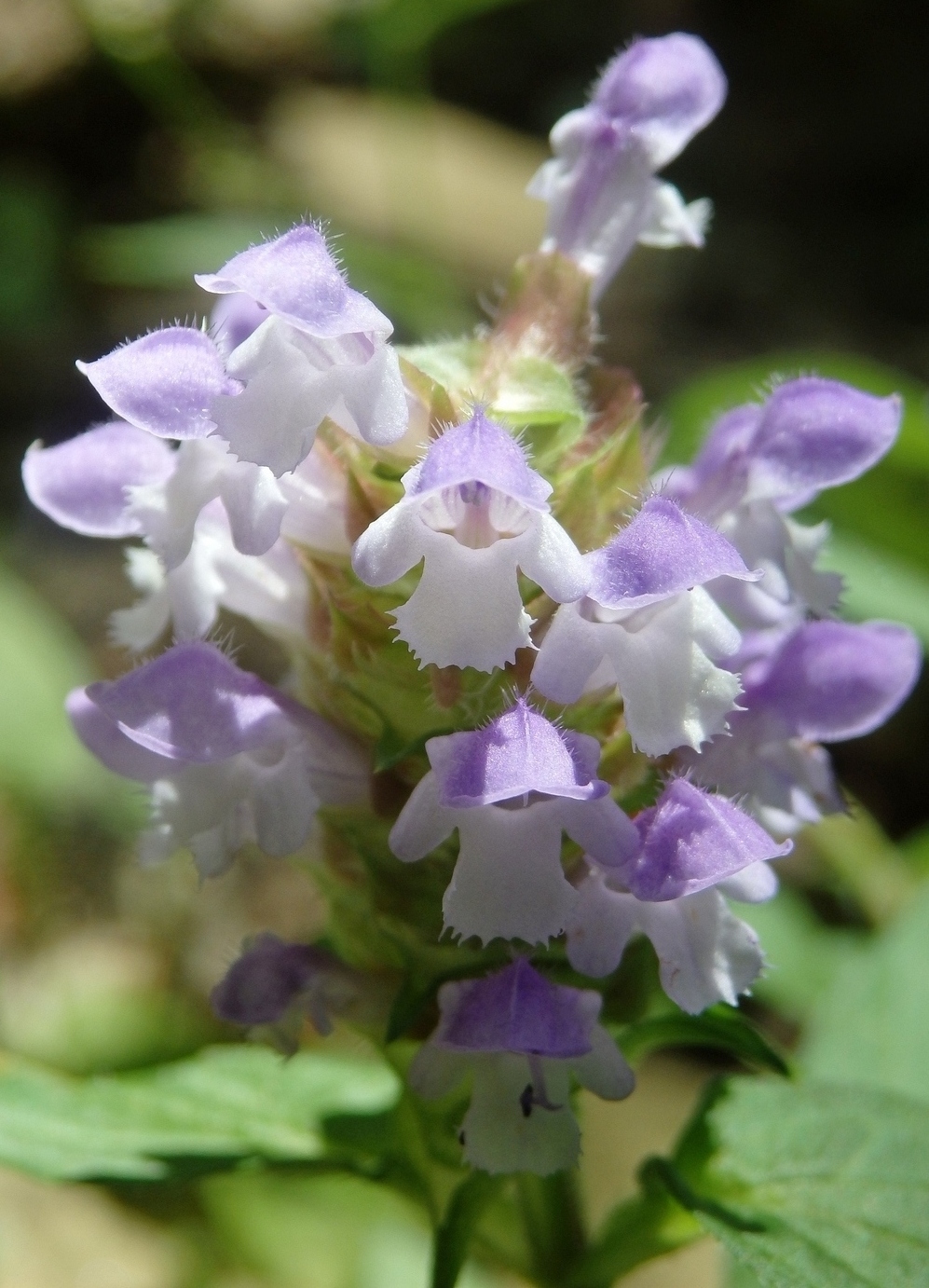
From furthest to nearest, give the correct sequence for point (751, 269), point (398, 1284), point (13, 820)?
1. point (751, 269)
2. point (13, 820)
3. point (398, 1284)

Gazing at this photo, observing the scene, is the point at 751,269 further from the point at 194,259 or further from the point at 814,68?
the point at 194,259

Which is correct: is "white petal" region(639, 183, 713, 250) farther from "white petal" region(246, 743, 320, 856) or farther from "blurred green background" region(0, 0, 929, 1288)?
"white petal" region(246, 743, 320, 856)

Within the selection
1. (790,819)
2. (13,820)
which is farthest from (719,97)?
(13,820)

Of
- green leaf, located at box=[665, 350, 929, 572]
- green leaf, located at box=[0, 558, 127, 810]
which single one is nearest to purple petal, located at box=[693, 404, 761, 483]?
green leaf, located at box=[665, 350, 929, 572]

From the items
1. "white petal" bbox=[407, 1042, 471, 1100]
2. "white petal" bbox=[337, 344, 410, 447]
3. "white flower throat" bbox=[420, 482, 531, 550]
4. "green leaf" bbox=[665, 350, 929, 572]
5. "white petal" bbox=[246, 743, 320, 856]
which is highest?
"white petal" bbox=[337, 344, 410, 447]

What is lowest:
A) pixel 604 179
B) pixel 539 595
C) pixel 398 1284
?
pixel 398 1284
